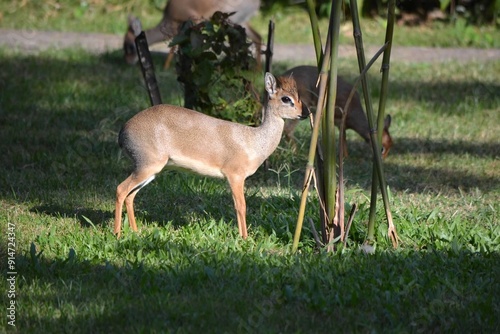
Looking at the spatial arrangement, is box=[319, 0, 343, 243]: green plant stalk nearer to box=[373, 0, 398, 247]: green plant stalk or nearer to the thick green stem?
the thick green stem

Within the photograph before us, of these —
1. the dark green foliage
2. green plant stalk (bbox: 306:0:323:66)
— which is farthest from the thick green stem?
the dark green foliage

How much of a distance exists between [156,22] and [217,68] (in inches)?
258

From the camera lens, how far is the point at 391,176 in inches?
273

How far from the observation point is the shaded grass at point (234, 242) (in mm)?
4051

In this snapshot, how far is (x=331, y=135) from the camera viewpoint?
4.70 m

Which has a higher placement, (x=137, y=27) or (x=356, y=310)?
(x=137, y=27)

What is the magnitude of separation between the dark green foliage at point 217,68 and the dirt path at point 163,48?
4.41 meters

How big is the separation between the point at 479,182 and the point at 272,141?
7.47 ft

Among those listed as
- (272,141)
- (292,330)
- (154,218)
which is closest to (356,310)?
(292,330)

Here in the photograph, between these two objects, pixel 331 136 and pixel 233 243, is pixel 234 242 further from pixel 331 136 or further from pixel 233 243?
pixel 331 136

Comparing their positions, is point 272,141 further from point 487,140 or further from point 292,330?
point 487,140

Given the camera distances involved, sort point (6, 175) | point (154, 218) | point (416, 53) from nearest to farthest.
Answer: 1. point (154, 218)
2. point (6, 175)
3. point (416, 53)

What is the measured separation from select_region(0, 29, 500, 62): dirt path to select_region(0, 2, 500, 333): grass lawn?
2.71m

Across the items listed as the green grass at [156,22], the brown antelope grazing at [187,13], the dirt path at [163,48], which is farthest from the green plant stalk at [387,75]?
the green grass at [156,22]
